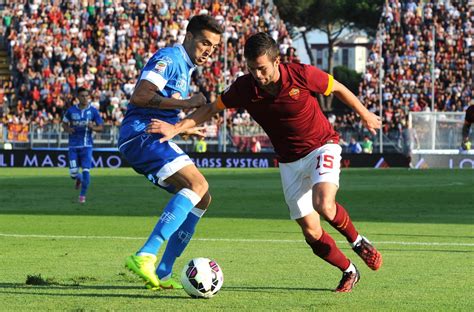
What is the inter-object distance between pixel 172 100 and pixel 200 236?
260 inches

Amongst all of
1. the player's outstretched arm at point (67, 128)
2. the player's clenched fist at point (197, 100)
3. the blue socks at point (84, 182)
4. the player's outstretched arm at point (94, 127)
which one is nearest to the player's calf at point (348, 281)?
the player's clenched fist at point (197, 100)

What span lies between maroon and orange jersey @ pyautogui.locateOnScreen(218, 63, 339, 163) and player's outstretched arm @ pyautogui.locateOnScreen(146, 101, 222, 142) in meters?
0.14

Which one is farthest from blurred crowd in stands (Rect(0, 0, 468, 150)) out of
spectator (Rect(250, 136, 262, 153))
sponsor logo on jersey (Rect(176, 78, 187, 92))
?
sponsor logo on jersey (Rect(176, 78, 187, 92))

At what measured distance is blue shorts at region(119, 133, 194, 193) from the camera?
33.9 ft

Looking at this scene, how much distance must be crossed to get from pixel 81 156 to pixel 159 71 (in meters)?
16.8

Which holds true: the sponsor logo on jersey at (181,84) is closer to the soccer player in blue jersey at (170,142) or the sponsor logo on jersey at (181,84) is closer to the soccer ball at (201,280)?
the soccer player in blue jersey at (170,142)

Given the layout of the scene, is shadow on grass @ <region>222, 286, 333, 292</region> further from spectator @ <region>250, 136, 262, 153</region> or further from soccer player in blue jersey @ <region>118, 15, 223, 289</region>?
spectator @ <region>250, 136, 262, 153</region>

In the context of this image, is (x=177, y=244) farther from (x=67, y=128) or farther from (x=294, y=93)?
(x=67, y=128)

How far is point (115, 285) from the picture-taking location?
1045cm

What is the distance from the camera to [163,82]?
10.4 metres

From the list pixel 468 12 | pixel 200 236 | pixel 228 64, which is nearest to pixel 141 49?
pixel 228 64

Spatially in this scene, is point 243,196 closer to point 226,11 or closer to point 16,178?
point 16,178

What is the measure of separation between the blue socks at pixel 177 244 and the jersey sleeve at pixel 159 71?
1.27 meters

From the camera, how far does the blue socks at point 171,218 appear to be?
32.2 ft
